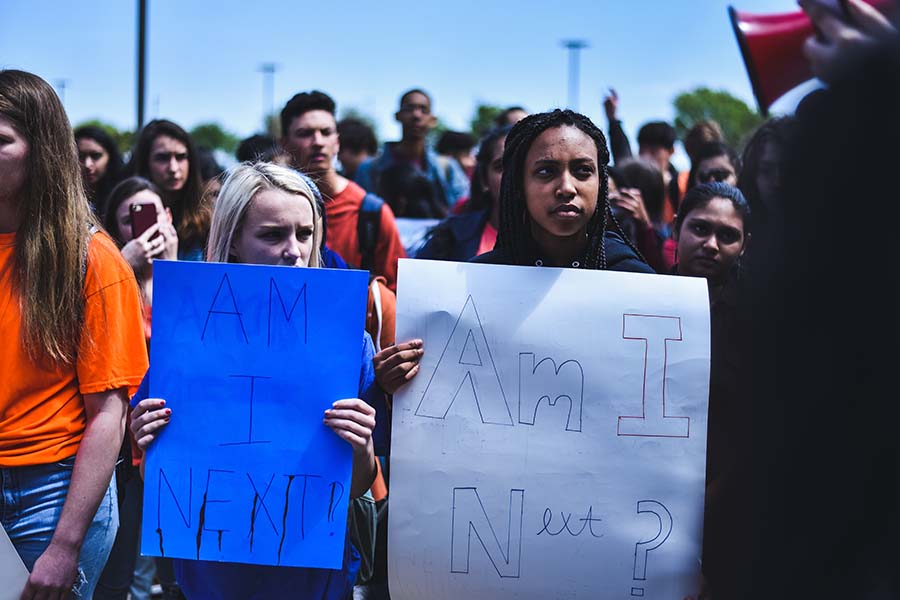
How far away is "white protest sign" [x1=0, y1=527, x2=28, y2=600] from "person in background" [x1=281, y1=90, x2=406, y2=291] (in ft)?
7.11

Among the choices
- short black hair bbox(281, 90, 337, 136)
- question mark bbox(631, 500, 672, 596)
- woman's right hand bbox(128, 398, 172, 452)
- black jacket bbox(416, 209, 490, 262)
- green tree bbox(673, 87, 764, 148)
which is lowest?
question mark bbox(631, 500, 672, 596)

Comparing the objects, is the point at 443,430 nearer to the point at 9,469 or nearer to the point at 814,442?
the point at 9,469

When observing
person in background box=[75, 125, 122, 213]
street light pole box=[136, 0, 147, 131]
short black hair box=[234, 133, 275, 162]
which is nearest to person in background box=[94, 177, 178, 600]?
person in background box=[75, 125, 122, 213]

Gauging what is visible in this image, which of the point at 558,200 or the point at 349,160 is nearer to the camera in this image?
the point at 558,200

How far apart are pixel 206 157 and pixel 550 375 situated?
4779 millimetres

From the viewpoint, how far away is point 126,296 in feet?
8.13

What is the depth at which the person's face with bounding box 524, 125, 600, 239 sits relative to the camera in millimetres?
2561

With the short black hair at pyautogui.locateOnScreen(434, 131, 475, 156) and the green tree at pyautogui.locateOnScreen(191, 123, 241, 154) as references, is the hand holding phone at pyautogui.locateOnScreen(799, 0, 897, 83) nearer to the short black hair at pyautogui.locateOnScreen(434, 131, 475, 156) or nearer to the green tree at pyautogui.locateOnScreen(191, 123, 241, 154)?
the short black hair at pyautogui.locateOnScreen(434, 131, 475, 156)

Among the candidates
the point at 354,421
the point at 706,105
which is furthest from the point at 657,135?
the point at 706,105

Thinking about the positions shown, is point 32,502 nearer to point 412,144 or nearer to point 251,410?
point 251,410

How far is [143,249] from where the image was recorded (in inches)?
147

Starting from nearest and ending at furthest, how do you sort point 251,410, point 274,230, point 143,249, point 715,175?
1. point 251,410
2. point 274,230
3. point 143,249
4. point 715,175

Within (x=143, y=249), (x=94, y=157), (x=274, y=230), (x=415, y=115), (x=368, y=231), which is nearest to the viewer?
(x=274, y=230)

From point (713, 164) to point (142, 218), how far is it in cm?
321
